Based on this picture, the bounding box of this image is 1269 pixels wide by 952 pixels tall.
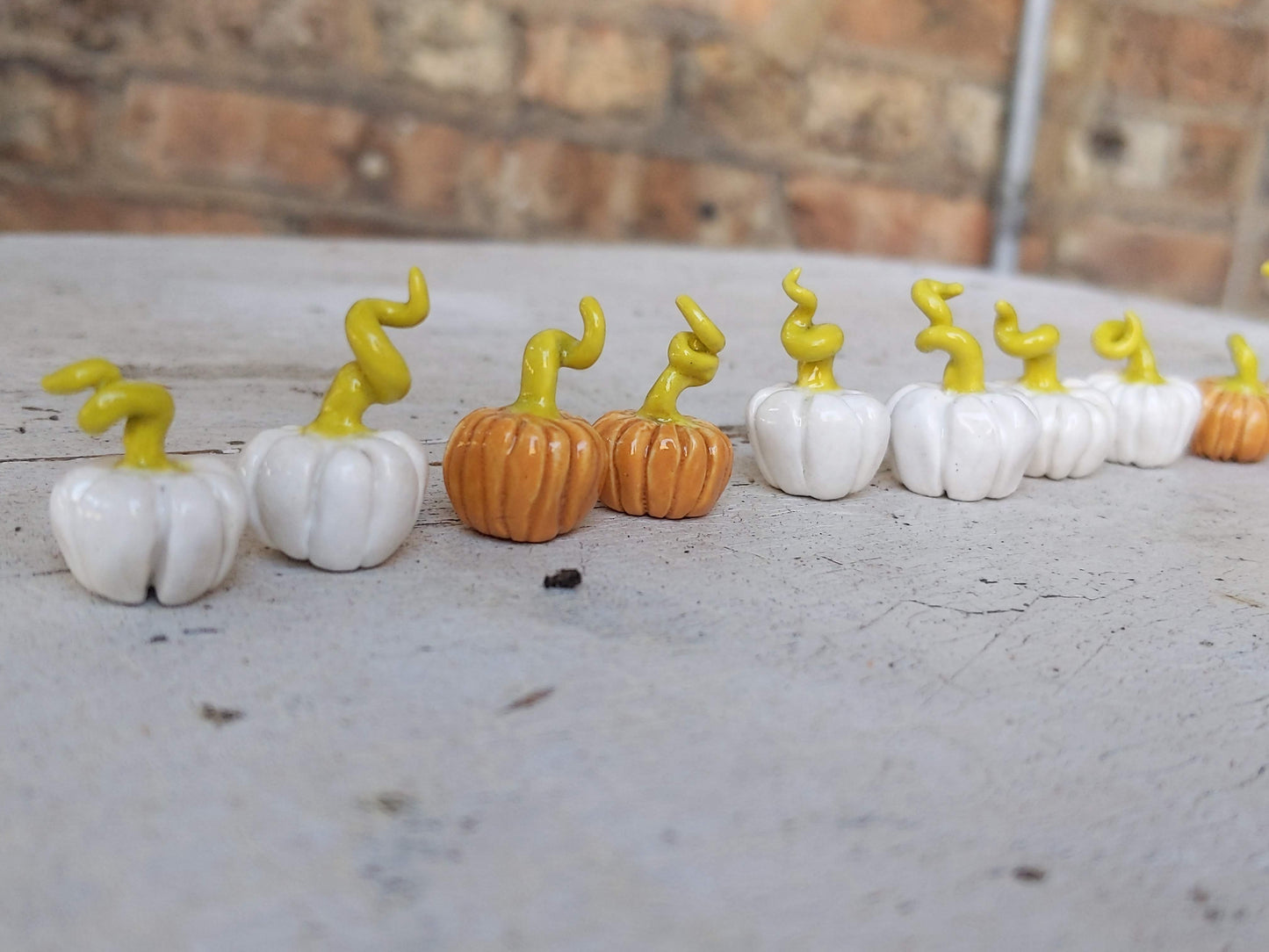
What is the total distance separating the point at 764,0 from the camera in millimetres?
3424

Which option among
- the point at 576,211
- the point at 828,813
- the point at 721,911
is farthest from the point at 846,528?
the point at 576,211

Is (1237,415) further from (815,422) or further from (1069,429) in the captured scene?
(815,422)

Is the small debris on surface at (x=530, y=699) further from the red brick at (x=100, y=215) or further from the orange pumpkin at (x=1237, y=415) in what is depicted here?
the red brick at (x=100, y=215)

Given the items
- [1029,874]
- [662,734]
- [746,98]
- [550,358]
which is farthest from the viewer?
[746,98]

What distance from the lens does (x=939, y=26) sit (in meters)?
3.68

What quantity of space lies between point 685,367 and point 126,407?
0.55 metres

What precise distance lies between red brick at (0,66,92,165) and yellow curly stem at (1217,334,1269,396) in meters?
2.57

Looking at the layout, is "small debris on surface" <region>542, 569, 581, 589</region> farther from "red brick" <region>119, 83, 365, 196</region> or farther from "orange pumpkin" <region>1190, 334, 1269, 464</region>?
"red brick" <region>119, 83, 365, 196</region>

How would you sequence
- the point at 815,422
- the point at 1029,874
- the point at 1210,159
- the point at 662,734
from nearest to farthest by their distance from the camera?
the point at 1029,874, the point at 662,734, the point at 815,422, the point at 1210,159

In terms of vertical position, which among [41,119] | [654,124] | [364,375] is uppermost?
[654,124]

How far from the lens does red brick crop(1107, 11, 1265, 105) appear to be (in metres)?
3.94

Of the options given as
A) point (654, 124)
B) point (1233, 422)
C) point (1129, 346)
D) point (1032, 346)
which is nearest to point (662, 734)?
point (1032, 346)

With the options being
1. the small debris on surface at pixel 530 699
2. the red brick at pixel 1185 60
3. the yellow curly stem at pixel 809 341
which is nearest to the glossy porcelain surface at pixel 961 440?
the yellow curly stem at pixel 809 341

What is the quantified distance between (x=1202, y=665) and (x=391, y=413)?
989mm
